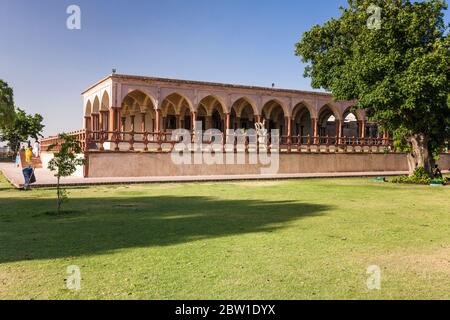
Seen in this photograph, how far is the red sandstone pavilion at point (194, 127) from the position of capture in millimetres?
20777

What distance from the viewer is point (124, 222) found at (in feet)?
25.8

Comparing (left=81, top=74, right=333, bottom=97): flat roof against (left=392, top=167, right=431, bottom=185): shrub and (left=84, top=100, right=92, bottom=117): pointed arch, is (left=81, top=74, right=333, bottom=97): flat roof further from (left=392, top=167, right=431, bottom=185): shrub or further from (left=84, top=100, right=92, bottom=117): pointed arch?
(left=392, top=167, right=431, bottom=185): shrub

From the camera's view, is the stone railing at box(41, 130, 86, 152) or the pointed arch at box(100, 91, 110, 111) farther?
the pointed arch at box(100, 91, 110, 111)

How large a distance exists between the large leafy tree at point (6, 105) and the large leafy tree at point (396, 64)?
19.8 meters

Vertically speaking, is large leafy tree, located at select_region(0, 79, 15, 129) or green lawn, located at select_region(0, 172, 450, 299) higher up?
large leafy tree, located at select_region(0, 79, 15, 129)

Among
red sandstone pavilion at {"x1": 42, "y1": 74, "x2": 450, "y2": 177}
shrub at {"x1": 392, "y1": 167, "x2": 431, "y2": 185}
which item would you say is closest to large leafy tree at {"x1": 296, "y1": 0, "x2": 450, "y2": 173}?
shrub at {"x1": 392, "y1": 167, "x2": 431, "y2": 185}

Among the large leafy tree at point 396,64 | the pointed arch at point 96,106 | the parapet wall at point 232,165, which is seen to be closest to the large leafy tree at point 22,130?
the pointed arch at point 96,106

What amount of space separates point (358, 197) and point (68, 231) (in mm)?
8474

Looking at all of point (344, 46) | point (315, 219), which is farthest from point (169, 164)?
point (315, 219)

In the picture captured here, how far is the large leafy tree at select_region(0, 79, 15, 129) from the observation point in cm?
2759

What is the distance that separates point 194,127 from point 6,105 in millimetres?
12841

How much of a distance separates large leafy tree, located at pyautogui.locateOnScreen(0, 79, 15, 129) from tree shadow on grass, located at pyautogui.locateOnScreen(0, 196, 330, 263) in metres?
18.4

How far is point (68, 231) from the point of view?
6.95 meters

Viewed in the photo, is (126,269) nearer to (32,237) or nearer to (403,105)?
(32,237)
